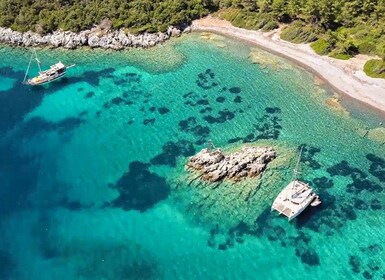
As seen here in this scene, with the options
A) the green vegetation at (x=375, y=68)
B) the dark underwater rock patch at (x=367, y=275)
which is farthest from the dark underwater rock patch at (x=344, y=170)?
the green vegetation at (x=375, y=68)

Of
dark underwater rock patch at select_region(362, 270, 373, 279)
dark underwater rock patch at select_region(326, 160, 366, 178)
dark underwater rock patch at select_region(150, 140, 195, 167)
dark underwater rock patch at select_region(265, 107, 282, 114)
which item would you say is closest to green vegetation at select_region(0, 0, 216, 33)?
dark underwater rock patch at select_region(265, 107, 282, 114)

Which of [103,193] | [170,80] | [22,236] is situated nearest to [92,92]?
[170,80]

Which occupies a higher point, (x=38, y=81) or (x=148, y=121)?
(x=38, y=81)

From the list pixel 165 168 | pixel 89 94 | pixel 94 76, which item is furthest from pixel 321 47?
pixel 89 94

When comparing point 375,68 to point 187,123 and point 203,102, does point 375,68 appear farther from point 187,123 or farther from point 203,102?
point 187,123

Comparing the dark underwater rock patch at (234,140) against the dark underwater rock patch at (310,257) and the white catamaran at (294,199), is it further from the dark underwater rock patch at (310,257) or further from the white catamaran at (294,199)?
the dark underwater rock patch at (310,257)

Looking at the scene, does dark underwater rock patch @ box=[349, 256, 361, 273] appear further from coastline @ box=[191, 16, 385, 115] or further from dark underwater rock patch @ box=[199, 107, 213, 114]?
dark underwater rock patch @ box=[199, 107, 213, 114]
